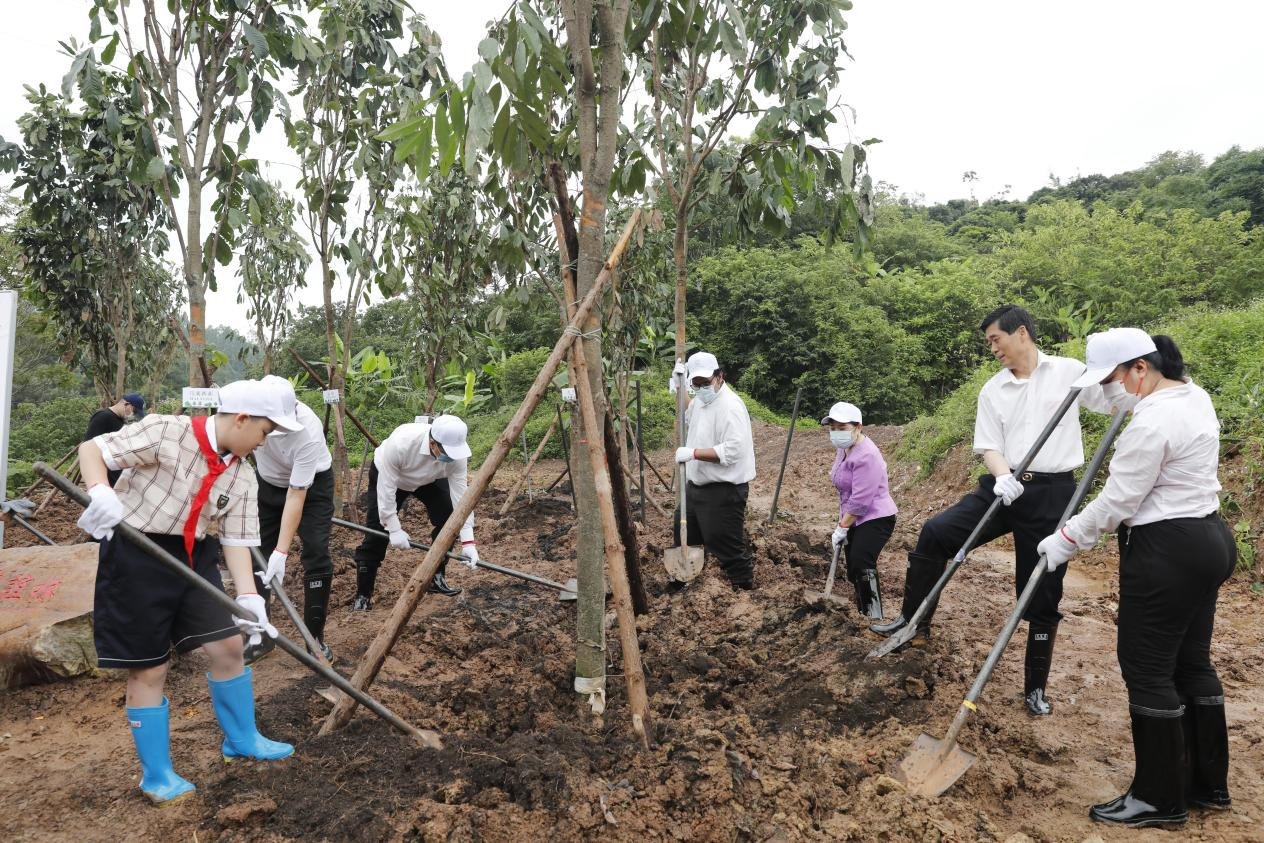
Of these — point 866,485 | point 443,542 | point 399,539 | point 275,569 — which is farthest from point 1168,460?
point 399,539

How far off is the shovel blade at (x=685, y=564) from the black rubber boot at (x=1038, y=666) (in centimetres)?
233

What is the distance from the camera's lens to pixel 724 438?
4977 mm

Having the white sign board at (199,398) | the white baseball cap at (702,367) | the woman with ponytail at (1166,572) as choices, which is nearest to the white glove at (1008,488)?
the woman with ponytail at (1166,572)

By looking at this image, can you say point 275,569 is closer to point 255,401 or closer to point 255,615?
point 255,615

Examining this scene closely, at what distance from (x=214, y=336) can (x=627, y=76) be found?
2832 inches

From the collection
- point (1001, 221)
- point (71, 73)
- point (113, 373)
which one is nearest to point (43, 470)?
point (71, 73)

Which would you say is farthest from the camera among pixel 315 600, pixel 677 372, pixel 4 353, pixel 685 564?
pixel 677 372

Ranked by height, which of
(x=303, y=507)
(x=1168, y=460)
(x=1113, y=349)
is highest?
(x=1113, y=349)

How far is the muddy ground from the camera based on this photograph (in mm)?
2537

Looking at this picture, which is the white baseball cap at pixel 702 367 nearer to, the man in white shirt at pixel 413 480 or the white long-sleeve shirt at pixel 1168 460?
the man in white shirt at pixel 413 480

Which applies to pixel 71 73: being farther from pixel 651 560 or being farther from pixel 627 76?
pixel 651 560

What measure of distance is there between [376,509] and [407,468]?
0.61 metres

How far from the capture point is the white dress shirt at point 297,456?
418 centimetres

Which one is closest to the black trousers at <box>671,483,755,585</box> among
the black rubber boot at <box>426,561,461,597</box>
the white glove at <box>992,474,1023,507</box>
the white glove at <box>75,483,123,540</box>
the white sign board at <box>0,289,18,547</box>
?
the white glove at <box>992,474,1023,507</box>
